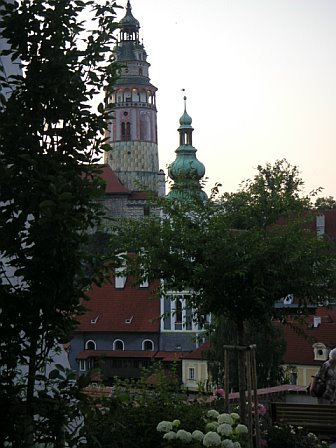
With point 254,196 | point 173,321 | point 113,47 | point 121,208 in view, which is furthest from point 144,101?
point 113,47

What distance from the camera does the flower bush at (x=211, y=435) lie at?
785 cm

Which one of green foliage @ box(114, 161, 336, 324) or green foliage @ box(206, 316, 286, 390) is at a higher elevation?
green foliage @ box(114, 161, 336, 324)

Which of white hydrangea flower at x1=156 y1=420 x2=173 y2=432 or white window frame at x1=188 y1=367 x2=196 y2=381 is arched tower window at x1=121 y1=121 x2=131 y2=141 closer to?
white window frame at x1=188 y1=367 x2=196 y2=381

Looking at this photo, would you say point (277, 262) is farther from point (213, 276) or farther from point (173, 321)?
point (173, 321)

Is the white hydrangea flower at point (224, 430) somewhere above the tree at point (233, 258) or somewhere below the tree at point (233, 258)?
below

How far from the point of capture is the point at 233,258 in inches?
414

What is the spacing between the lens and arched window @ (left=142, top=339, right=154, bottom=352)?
174 feet

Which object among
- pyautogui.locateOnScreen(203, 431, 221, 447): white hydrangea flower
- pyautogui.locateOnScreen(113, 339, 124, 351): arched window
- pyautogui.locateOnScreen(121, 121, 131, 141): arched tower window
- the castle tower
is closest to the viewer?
pyautogui.locateOnScreen(203, 431, 221, 447): white hydrangea flower

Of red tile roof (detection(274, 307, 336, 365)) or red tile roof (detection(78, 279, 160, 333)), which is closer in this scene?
red tile roof (detection(274, 307, 336, 365))

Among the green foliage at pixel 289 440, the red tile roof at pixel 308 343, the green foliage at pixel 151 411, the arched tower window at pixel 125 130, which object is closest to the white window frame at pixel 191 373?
the red tile roof at pixel 308 343

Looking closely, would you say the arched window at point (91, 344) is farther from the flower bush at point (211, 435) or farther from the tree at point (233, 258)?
the flower bush at point (211, 435)

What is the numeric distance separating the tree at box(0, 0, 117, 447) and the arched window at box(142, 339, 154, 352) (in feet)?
157

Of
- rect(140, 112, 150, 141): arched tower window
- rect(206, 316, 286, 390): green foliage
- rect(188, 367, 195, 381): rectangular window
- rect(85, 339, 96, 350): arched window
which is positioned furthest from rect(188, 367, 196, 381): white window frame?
rect(140, 112, 150, 141): arched tower window

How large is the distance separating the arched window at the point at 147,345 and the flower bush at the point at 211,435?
44578 mm
